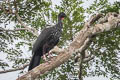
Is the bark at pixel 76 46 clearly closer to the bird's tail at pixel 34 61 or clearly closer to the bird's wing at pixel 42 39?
the bird's tail at pixel 34 61

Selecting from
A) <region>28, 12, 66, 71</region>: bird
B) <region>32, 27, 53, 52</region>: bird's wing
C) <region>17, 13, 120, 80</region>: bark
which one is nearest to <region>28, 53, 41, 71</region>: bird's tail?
<region>28, 12, 66, 71</region>: bird

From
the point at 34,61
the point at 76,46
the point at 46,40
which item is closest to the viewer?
the point at 76,46

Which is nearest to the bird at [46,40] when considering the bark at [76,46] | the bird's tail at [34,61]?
the bird's tail at [34,61]

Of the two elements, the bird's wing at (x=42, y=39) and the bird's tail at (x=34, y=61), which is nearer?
the bird's tail at (x=34, y=61)

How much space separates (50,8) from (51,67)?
752cm

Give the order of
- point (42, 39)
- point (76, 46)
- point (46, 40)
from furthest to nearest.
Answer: point (46, 40) < point (42, 39) < point (76, 46)

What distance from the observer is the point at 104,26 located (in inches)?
236

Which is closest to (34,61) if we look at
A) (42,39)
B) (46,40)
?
(42,39)

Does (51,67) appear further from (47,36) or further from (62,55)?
(47,36)

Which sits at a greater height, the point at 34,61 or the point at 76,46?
the point at 76,46

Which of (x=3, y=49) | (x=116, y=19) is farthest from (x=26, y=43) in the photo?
(x=116, y=19)

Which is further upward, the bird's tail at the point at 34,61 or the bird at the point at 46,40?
the bird at the point at 46,40

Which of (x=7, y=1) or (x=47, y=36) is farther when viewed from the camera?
(x=7, y=1)

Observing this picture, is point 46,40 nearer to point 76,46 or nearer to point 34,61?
point 34,61
